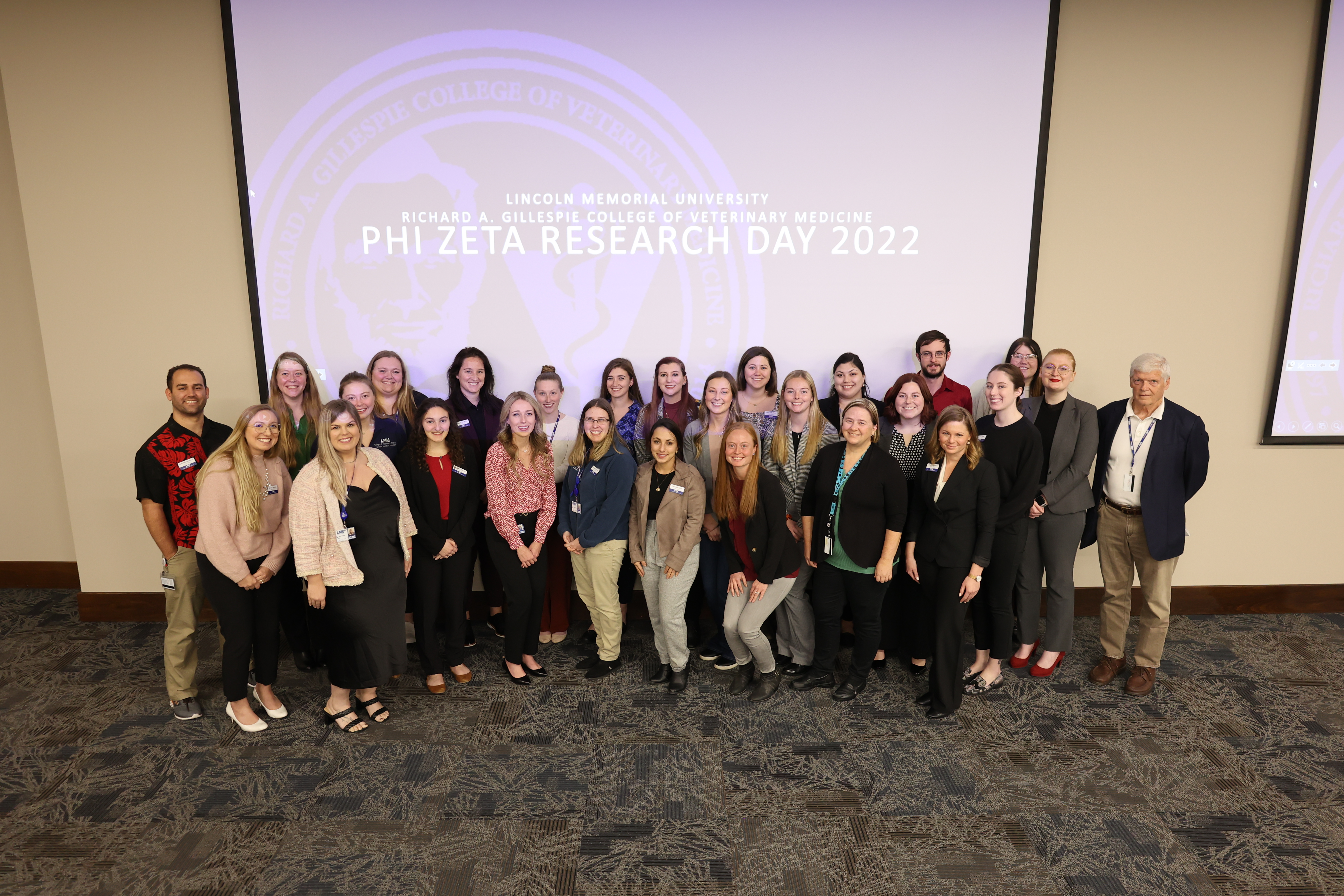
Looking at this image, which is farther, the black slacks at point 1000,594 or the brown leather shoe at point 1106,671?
the brown leather shoe at point 1106,671

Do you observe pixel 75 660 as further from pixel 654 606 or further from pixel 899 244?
pixel 899 244

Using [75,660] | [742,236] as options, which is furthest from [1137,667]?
[75,660]

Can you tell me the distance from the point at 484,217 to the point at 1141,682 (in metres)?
4.60

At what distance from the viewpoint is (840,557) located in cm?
331

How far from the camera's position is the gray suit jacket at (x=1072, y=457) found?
3.52 meters

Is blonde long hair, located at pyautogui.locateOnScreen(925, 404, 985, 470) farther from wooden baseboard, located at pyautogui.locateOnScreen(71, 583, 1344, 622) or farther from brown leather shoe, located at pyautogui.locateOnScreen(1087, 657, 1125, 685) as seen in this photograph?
wooden baseboard, located at pyautogui.locateOnScreen(71, 583, 1344, 622)

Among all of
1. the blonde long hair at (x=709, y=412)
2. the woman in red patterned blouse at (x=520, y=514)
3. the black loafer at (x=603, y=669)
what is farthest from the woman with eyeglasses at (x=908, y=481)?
the woman in red patterned blouse at (x=520, y=514)

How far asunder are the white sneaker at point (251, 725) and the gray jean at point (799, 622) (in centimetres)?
268

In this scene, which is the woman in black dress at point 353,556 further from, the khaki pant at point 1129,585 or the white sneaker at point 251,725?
the khaki pant at point 1129,585

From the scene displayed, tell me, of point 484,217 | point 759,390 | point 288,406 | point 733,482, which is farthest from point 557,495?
point 484,217

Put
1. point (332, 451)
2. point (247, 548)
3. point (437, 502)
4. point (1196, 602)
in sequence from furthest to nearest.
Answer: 1. point (1196, 602)
2. point (437, 502)
3. point (247, 548)
4. point (332, 451)

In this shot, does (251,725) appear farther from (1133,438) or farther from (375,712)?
(1133,438)

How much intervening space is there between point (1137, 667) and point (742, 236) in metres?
3.34

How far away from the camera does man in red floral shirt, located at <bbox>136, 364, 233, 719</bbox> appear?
125 inches
